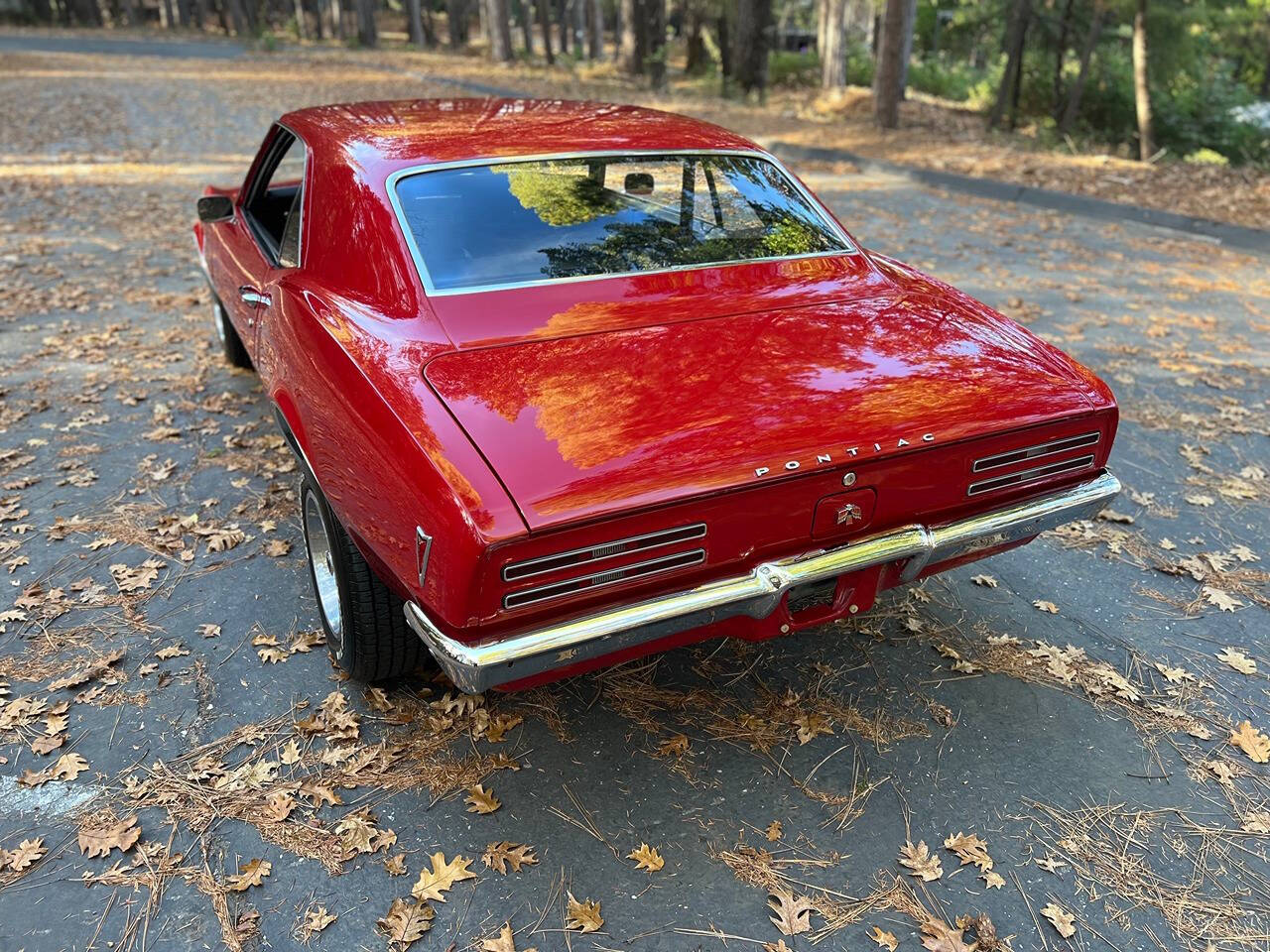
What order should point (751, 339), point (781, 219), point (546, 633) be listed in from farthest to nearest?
point (781, 219)
point (751, 339)
point (546, 633)

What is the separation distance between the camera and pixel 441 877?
2428 mm

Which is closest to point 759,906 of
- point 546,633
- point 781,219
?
point 546,633

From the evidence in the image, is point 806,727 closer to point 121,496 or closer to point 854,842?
point 854,842

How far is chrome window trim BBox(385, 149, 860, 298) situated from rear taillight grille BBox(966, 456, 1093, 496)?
1.20 metres

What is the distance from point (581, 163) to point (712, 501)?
1702 mm

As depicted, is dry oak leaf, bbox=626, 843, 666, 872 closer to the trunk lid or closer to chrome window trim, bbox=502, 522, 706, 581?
chrome window trim, bbox=502, 522, 706, 581

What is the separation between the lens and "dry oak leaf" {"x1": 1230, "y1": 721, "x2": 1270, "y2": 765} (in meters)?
2.86

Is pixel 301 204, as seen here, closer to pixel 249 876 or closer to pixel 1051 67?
pixel 249 876

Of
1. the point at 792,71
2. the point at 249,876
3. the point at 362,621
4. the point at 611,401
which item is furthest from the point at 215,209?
the point at 792,71

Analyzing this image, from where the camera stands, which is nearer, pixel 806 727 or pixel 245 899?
pixel 245 899

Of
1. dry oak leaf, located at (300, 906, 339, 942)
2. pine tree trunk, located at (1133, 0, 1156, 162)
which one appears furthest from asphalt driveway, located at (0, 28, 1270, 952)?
pine tree trunk, located at (1133, 0, 1156, 162)

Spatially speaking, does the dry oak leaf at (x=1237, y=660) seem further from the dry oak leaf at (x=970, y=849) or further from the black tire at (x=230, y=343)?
the black tire at (x=230, y=343)

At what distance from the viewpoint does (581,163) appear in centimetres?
337

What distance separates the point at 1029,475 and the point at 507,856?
75.1 inches
